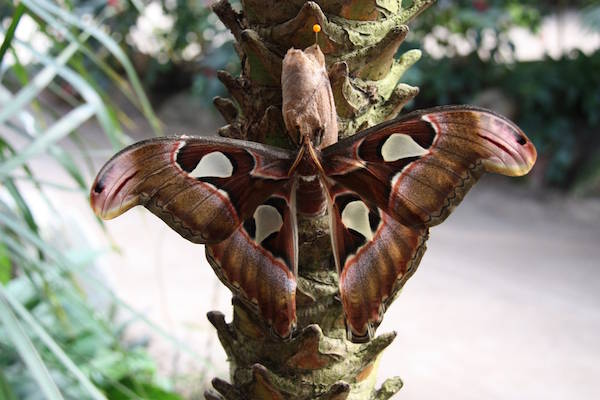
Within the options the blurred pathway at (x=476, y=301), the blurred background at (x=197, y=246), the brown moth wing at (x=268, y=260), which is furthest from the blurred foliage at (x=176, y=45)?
the brown moth wing at (x=268, y=260)

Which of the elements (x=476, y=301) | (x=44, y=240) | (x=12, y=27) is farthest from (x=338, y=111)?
(x=476, y=301)

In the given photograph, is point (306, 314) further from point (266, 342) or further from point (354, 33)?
point (354, 33)

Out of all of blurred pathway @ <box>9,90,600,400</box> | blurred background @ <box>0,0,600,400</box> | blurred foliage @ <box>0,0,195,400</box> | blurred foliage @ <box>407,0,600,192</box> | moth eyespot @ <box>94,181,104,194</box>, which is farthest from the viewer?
blurred foliage @ <box>407,0,600,192</box>

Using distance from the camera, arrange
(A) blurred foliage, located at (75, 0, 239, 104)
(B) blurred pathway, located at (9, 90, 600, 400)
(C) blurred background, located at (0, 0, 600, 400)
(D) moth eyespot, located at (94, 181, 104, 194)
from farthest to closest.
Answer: (A) blurred foliage, located at (75, 0, 239, 104) → (B) blurred pathway, located at (9, 90, 600, 400) → (C) blurred background, located at (0, 0, 600, 400) → (D) moth eyespot, located at (94, 181, 104, 194)

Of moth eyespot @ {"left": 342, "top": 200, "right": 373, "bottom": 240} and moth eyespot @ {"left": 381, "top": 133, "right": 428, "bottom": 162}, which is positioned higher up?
moth eyespot @ {"left": 381, "top": 133, "right": 428, "bottom": 162}

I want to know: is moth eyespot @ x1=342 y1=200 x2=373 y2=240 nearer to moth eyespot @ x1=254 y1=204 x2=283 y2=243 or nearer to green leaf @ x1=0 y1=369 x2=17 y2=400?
moth eyespot @ x1=254 y1=204 x2=283 y2=243

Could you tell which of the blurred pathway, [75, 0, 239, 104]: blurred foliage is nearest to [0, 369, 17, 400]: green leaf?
the blurred pathway

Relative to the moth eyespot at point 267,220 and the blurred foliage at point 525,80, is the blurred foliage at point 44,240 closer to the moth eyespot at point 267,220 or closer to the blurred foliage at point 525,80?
the moth eyespot at point 267,220
